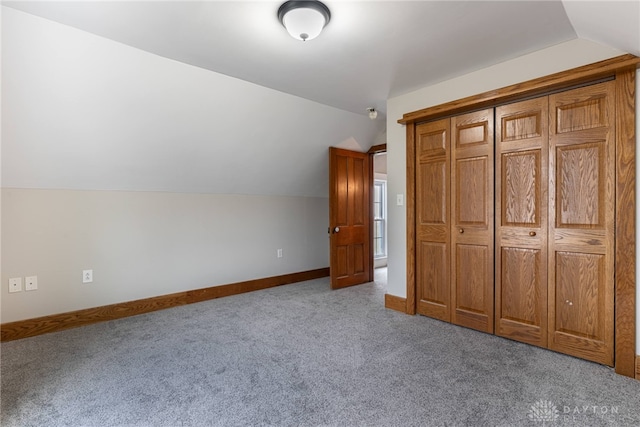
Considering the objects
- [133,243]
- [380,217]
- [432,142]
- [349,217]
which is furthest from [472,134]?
[380,217]

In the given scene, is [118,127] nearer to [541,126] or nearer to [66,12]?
[66,12]

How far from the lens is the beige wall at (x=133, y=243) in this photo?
2783mm

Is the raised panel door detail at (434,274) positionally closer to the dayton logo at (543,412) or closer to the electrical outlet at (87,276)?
the dayton logo at (543,412)

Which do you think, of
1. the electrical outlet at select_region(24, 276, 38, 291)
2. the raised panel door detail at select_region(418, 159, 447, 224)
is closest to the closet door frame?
the raised panel door detail at select_region(418, 159, 447, 224)

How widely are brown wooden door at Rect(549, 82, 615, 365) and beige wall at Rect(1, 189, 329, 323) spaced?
3232mm

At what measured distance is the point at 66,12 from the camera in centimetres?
195

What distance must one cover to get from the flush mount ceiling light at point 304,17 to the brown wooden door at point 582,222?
1.79 metres

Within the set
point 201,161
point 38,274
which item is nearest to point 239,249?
point 201,161

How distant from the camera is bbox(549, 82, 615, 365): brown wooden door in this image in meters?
2.11

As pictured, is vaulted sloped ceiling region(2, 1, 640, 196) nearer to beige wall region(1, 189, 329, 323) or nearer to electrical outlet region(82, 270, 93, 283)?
beige wall region(1, 189, 329, 323)

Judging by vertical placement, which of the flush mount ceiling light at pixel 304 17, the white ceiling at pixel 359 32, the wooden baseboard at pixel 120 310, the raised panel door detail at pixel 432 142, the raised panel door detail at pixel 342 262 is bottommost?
the wooden baseboard at pixel 120 310

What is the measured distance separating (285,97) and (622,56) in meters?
2.66

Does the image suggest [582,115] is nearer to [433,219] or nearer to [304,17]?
[433,219]

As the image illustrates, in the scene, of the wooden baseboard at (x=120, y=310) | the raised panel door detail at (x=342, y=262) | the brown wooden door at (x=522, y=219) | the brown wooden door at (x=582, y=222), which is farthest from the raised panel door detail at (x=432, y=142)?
the wooden baseboard at (x=120, y=310)
